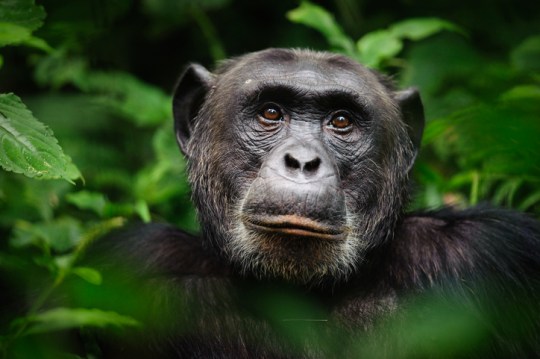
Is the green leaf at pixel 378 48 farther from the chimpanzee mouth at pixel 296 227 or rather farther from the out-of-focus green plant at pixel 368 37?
the chimpanzee mouth at pixel 296 227

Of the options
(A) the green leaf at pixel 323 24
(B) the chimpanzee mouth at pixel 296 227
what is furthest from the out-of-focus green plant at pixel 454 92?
(B) the chimpanzee mouth at pixel 296 227

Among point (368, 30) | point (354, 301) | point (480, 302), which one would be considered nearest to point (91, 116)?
point (368, 30)

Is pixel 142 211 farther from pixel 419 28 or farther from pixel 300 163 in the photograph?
pixel 419 28

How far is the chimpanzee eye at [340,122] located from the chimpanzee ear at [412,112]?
71 centimetres

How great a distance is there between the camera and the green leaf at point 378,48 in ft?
24.2

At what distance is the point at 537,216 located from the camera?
582cm

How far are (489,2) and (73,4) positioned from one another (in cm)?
561

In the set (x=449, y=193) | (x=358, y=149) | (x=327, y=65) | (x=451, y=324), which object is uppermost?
(x=327, y=65)

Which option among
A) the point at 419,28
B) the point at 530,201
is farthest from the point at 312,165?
Answer: the point at 419,28

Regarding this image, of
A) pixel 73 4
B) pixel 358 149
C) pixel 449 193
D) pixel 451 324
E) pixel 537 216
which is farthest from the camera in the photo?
pixel 449 193

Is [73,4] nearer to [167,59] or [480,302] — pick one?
[480,302]

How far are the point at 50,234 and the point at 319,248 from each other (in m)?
2.85

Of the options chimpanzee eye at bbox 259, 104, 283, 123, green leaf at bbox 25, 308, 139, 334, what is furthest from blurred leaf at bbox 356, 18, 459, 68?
green leaf at bbox 25, 308, 139, 334

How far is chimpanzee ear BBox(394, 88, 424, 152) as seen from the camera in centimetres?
592
